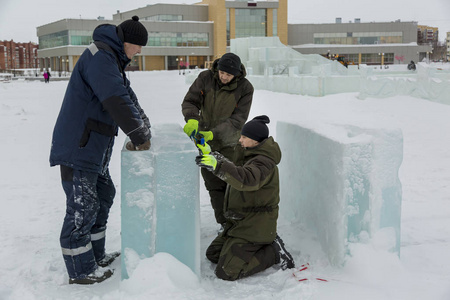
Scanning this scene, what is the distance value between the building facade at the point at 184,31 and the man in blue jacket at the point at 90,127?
68926mm

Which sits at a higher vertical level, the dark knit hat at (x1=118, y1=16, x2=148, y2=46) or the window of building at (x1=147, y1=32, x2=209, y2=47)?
the window of building at (x1=147, y1=32, x2=209, y2=47)

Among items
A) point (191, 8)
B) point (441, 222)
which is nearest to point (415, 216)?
point (441, 222)

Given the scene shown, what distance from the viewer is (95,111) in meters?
3.15

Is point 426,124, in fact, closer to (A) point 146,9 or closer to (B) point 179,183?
(B) point 179,183

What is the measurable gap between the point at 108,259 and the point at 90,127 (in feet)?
3.96

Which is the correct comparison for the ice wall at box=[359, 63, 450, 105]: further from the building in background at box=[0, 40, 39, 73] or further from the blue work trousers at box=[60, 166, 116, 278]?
the building in background at box=[0, 40, 39, 73]

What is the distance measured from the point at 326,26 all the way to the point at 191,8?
Result: 80.5ft

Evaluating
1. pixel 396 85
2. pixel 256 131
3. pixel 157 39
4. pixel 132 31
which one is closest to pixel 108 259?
pixel 256 131

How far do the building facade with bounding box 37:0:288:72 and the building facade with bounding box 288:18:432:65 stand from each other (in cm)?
580

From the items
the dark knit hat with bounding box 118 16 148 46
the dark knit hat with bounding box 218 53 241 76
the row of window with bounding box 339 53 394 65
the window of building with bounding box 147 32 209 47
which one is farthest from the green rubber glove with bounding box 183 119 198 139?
the row of window with bounding box 339 53 394 65

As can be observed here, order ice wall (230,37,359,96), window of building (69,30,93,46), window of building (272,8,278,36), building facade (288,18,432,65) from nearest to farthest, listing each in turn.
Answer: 1. ice wall (230,37,359,96)
2. window of building (69,30,93,46)
3. window of building (272,8,278,36)
4. building facade (288,18,432,65)

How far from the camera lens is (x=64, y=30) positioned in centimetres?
7112

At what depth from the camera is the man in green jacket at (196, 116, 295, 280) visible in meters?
3.38

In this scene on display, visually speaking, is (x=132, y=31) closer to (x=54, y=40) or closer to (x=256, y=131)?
(x=256, y=131)
